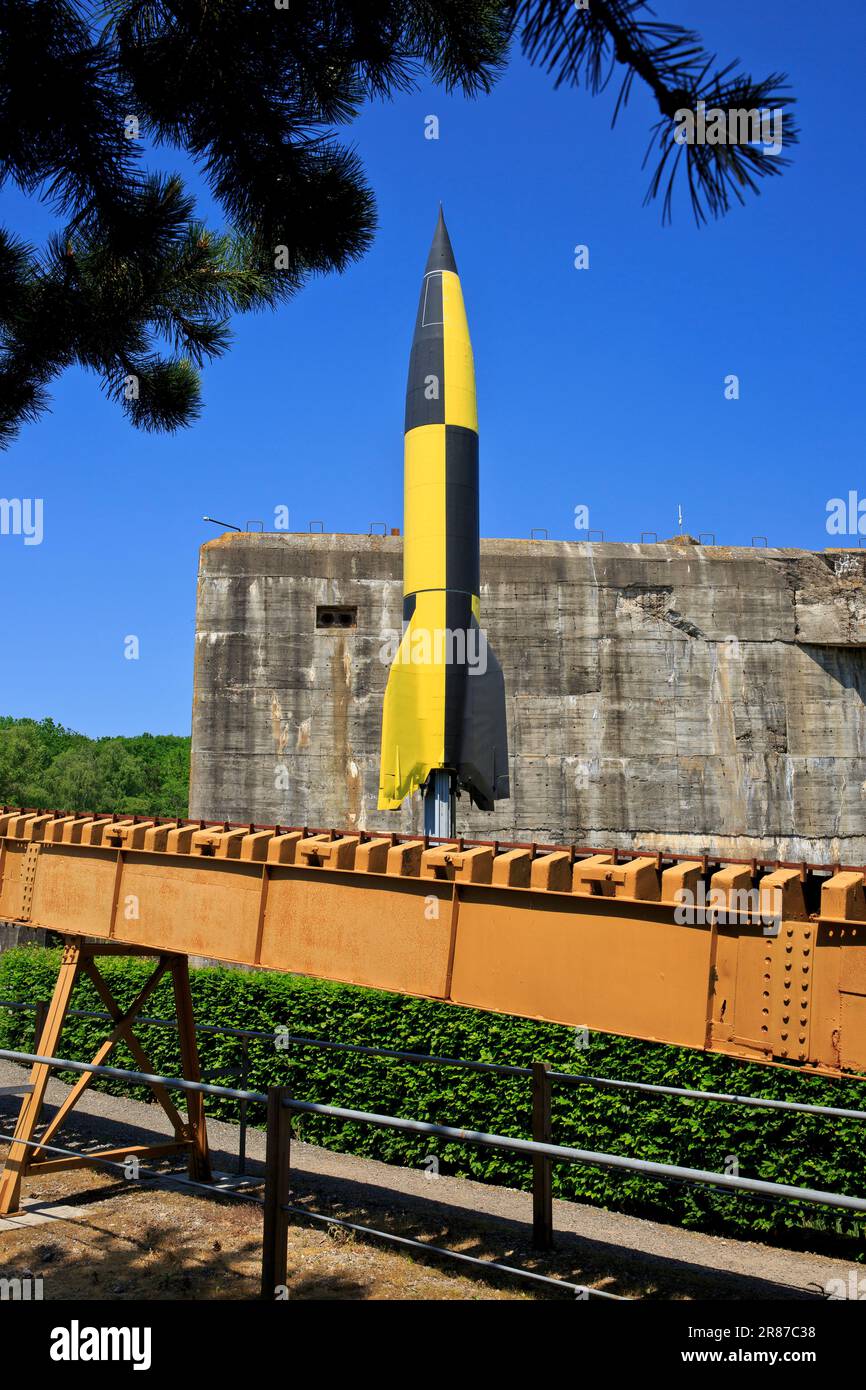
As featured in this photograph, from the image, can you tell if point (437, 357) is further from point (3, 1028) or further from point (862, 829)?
point (862, 829)

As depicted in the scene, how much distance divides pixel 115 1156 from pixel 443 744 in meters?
8.25

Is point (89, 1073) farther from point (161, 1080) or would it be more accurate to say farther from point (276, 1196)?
point (276, 1196)

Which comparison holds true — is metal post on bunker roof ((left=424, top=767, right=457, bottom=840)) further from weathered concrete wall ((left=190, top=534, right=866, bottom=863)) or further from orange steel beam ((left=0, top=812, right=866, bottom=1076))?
weathered concrete wall ((left=190, top=534, right=866, bottom=863))

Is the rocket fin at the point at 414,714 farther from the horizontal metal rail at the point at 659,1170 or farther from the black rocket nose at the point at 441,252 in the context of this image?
the horizontal metal rail at the point at 659,1170

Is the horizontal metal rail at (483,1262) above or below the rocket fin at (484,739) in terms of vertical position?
below

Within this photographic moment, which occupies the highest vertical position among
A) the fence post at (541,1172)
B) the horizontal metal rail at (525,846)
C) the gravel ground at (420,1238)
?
the horizontal metal rail at (525,846)

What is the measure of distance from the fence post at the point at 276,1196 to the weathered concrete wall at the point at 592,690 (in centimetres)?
2255

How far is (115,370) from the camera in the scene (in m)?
8.99

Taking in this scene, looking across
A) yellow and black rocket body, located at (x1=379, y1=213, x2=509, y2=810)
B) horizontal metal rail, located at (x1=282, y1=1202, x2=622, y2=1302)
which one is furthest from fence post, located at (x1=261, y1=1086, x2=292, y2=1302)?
yellow and black rocket body, located at (x1=379, y1=213, x2=509, y2=810)

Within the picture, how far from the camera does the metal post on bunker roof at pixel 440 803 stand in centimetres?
1870

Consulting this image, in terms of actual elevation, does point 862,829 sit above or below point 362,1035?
above

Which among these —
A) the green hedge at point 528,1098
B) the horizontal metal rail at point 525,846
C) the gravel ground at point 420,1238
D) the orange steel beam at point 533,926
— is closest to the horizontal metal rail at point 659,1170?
the orange steel beam at point 533,926

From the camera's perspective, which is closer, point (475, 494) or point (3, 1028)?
point (475, 494)
